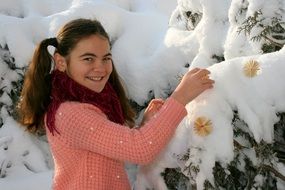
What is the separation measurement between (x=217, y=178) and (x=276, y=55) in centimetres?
55

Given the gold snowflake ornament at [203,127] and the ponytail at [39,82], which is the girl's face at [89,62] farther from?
the gold snowflake ornament at [203,127]

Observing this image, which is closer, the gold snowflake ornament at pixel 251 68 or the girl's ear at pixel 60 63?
the gold snowflake ornament at pixel 251 68

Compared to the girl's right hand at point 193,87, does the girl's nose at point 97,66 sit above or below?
below

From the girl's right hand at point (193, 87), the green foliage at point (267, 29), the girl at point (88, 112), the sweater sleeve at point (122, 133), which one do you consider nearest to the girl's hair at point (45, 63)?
the girl at point (88, 112)

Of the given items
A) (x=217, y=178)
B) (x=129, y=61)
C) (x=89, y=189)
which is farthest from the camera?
(x=129, y=61)

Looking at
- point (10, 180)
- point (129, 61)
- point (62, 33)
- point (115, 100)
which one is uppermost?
point (62, 33)

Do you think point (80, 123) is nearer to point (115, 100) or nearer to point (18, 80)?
point (115, 100)

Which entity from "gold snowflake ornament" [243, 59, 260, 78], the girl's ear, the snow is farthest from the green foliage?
the girl's ear

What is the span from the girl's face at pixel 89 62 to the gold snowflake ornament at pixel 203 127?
1.62 feet

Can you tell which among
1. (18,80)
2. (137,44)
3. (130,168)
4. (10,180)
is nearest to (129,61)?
(137,44)

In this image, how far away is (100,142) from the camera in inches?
74.0

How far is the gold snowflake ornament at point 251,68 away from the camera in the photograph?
185cm

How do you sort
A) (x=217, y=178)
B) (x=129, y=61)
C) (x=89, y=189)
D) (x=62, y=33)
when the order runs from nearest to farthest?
(x=217, y=178) → (x=89, y=189) → (x=62, y=33) → (x=129, y=61)

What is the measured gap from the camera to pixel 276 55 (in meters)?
1.90
